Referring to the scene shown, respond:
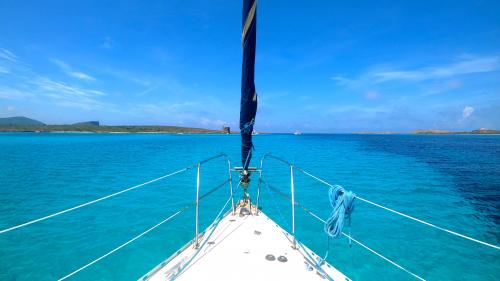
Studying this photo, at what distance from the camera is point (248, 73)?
13.6 feet

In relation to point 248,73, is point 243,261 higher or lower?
lower

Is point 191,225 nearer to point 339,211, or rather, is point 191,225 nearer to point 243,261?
point 243,261

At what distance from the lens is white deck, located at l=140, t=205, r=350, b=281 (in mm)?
2861

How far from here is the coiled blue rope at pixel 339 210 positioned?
3.11 meters

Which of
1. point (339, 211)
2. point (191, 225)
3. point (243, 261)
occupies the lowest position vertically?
point (191, 225)

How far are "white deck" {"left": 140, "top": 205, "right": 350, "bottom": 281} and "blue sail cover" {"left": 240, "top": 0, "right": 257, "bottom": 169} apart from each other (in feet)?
6.03

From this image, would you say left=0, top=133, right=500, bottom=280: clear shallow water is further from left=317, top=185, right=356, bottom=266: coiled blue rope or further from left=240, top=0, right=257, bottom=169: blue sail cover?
left=240, top=0, right=257, bottom=169: blue sail cover

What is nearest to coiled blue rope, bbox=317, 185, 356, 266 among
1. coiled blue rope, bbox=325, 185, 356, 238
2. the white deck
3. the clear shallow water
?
coiled blue rope, bbox=325, 185, 356, 238

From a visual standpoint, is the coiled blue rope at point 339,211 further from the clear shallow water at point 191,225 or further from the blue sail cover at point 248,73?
the blue sail cover at point 248,73

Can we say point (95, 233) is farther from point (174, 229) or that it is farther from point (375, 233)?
point (375, 233)

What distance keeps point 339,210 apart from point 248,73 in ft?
9.52

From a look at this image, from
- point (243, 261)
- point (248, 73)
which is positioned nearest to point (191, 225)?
point (243, 261)

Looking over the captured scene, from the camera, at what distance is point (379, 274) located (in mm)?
5457

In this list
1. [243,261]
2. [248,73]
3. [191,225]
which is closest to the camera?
[243,261]
